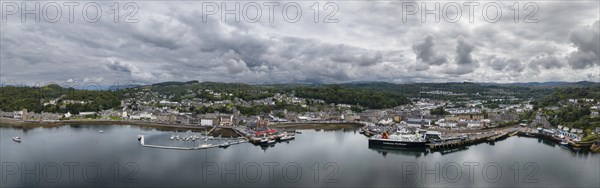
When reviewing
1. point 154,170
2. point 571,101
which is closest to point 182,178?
point 154,170

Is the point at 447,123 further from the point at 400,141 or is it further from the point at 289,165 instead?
the point at 289,165

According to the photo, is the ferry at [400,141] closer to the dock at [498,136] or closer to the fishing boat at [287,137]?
the dock at [498,136]

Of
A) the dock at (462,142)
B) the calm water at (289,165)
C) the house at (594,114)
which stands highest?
the house at (594,114)

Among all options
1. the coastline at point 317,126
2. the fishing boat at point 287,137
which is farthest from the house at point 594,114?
the fishing boat at point 287,137

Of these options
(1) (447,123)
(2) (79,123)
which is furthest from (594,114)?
(2) (79,123)

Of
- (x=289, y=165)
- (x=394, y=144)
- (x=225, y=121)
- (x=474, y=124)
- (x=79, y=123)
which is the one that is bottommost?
(x=289, y=165)

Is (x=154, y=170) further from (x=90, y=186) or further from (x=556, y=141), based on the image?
(x=556, y=141)

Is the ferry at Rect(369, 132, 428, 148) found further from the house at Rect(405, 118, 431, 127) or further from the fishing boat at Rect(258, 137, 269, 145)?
the house at Rect(405, 118, 431, 127)
